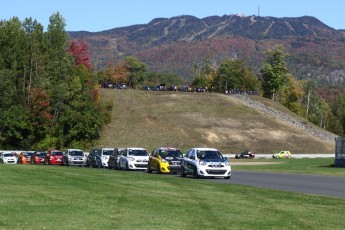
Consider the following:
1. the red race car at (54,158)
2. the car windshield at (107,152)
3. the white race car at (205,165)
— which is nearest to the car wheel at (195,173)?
the white race car at (205,165)

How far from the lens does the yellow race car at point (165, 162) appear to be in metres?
41.7

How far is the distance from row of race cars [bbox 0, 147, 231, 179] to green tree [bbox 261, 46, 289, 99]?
9586 centimetres

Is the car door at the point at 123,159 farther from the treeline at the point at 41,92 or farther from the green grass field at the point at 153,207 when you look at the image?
the treeline at the point at 41,92

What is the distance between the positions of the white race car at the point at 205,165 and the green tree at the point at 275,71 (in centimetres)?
11856

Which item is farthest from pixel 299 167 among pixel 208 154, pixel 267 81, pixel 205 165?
pixel 267 81

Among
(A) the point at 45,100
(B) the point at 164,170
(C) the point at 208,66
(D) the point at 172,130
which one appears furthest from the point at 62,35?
(C) the point at 208,66

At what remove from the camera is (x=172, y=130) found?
11131 centimetres

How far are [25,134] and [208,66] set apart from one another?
94.9m

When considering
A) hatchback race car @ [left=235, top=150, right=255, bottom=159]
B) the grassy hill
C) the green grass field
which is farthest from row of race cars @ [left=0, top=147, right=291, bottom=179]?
the grassy hill

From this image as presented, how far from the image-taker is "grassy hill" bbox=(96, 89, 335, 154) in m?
107

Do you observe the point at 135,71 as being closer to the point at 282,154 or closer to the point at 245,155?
the point at 282,154

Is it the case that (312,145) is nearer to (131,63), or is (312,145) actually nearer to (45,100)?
(45,100)

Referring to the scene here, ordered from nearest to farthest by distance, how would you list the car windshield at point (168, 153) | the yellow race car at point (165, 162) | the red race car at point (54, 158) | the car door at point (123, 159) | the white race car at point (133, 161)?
the yellow race car at point (165, 162) < the car windshield at point (168, 153) < the white race car at point (133, 161) < the car door at point (123, 159) < the red race car at point (54, 158)

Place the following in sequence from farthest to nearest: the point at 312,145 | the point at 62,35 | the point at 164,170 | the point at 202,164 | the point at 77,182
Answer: the point at 312,145 → the point at 62,35 → the point at 164,170 → the point at 202,164 → the point at 77,182
